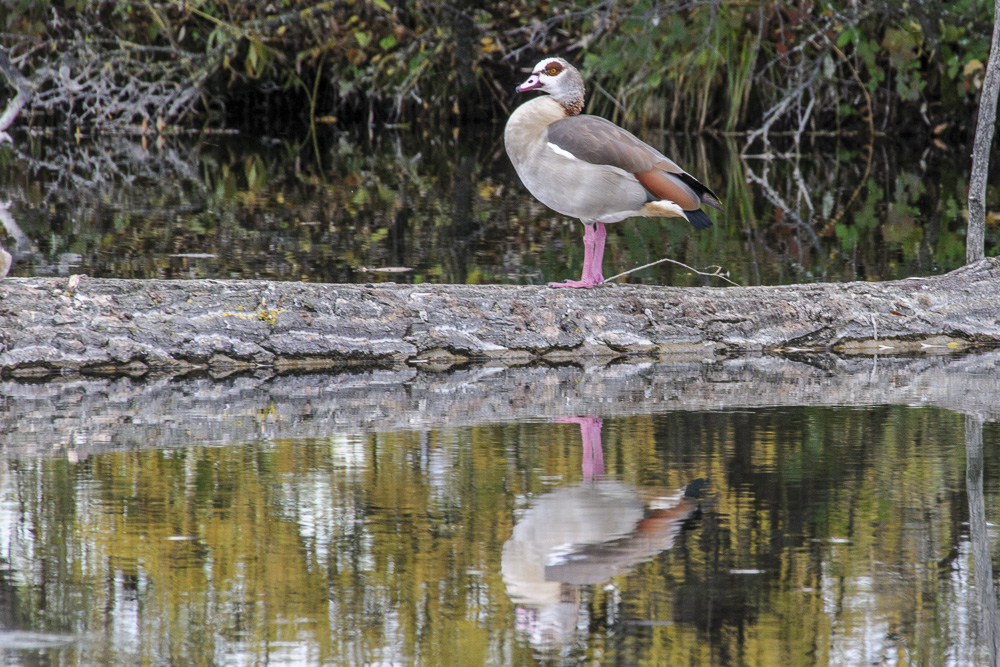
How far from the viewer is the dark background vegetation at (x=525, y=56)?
19.5m

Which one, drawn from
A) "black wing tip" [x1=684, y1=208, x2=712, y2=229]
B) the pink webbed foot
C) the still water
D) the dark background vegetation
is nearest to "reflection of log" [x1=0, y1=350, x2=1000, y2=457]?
the still water

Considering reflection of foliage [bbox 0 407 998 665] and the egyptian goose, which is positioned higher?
the egyptian goose

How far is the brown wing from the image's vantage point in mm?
6746

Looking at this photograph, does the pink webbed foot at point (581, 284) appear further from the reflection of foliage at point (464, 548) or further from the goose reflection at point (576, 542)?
the goose reflection at point (576, 542)

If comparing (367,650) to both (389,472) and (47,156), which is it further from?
(47,156)

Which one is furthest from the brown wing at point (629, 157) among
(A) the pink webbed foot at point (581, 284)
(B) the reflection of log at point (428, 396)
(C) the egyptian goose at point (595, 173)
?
(B) the reflection of log at point (428, 396)

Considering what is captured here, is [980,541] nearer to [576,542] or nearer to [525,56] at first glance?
[576,542]

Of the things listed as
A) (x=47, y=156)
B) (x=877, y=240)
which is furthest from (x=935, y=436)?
(x=47, y=156)

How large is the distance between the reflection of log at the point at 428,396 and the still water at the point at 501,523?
0.02 meters

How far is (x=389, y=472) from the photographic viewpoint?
476 centimetres

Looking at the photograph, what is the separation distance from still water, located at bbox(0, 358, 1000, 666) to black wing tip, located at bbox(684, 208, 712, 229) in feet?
2.60

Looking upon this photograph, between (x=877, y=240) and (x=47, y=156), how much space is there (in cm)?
1247

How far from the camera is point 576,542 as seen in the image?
4012 mm

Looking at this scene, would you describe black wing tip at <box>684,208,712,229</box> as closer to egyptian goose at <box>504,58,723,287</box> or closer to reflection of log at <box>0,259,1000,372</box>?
egyptian goose at <box>504,58,723,287</box>
